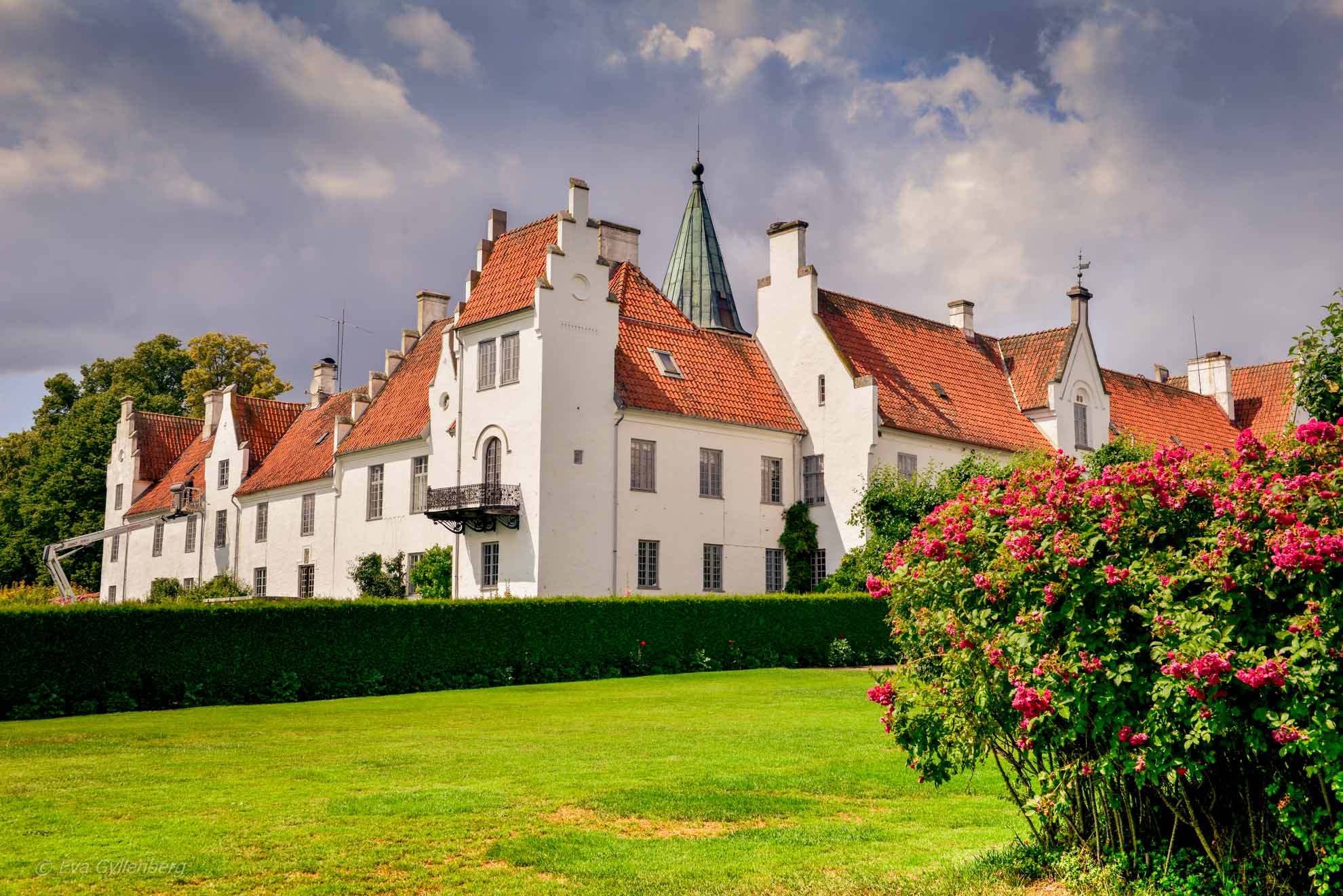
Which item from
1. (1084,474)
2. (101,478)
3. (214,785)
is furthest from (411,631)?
(101,478)

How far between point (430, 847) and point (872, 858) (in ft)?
12.0

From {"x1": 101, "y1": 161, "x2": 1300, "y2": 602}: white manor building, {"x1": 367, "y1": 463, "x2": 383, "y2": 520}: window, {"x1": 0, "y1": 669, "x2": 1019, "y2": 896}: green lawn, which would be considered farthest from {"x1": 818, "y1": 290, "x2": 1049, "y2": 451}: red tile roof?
{"x1": 0, "y1": 669, "x2": 1019, "y2": 896}: green lawn

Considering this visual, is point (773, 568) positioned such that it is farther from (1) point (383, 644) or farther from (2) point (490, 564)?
(1) point (383, 644)

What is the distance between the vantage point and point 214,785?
1348 centimetres

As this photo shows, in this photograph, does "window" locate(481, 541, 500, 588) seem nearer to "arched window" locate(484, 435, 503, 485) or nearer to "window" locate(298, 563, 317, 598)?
"arched window" locate(484, 435, 503, 485)

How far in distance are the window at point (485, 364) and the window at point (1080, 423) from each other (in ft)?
79.3

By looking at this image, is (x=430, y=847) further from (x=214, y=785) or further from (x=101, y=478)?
(x=101, y=478)

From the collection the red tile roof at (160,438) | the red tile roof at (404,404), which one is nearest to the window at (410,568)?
the red tile roof at (404,404)

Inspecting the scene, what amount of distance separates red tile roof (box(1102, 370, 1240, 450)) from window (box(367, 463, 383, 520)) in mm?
30677

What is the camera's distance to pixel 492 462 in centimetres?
3916

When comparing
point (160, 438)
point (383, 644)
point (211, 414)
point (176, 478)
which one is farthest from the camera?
point (160, 438)

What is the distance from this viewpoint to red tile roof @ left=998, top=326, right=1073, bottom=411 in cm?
5016

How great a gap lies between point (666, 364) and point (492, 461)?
705 cm

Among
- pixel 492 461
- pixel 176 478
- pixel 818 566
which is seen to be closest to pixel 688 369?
pixel 492 461
